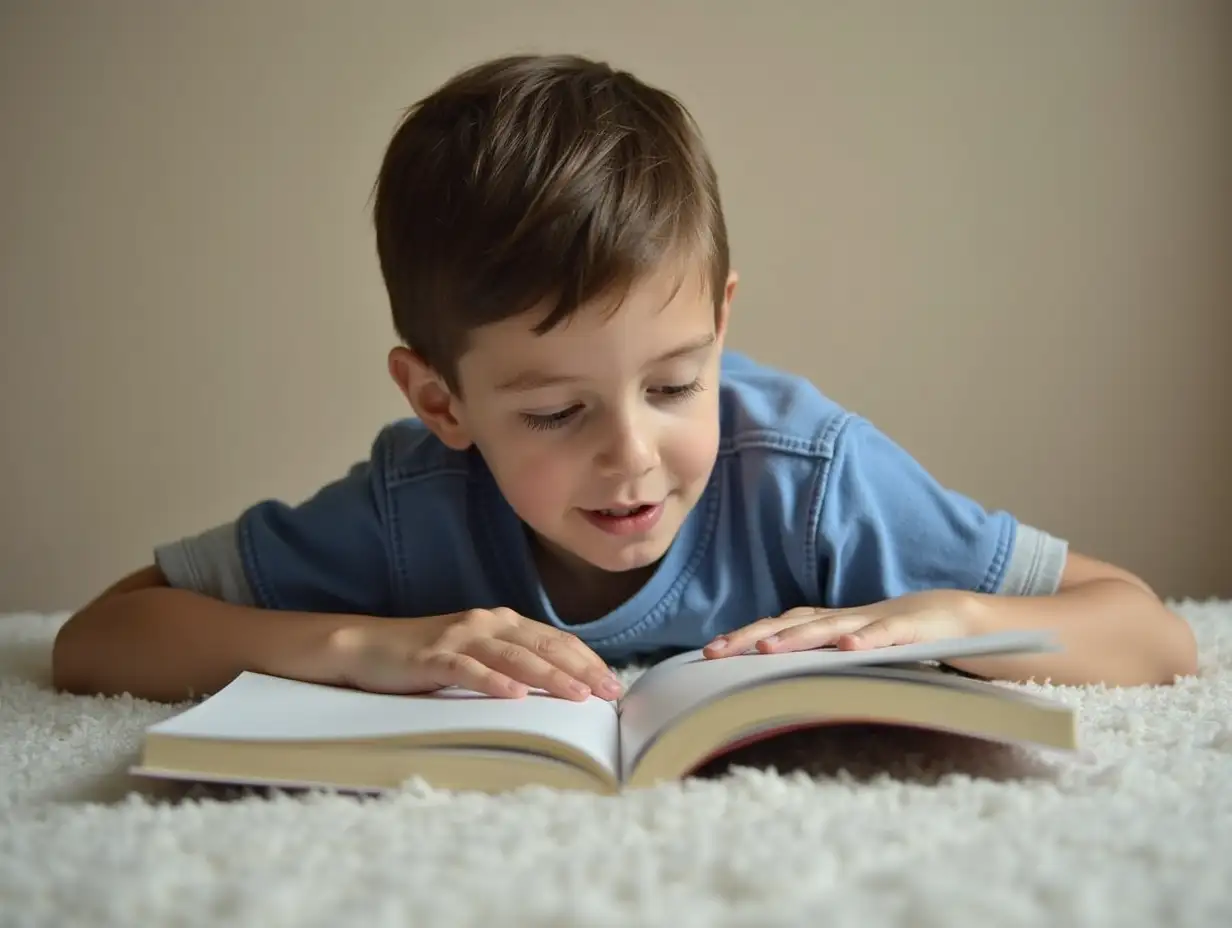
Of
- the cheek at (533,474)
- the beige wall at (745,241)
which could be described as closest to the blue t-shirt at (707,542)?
the cheek at (533,474)

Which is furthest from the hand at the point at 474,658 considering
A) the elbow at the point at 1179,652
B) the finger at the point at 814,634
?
the elbow at the point at 1179,652

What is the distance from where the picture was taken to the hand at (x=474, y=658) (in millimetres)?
687

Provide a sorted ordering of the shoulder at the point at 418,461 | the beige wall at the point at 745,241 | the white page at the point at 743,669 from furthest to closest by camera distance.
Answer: the beige wall at the point at 745,241 → the shoulder at the point at 418,461 → the white page at the point at 743,669

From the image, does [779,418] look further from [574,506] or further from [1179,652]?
[1179,652]

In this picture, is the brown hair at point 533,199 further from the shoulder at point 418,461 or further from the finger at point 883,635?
the finger at point 883,635

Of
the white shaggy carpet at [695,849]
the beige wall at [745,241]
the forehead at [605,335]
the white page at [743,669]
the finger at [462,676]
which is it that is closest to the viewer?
the white shaggy carpet at [695,849]

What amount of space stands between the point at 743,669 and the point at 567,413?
30cm

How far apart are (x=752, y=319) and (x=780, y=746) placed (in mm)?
1089

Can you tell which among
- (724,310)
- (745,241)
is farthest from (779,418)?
(745,241)

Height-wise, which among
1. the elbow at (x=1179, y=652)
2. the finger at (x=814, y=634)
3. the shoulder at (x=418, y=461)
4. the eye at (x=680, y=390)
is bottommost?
the elbow at (x=1179, y=652)

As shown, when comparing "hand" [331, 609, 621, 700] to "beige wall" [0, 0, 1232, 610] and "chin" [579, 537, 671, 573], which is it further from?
"beige wall" [0, 0, 1232, 610]

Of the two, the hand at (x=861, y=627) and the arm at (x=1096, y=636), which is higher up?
the hand at (x=861, y=627)

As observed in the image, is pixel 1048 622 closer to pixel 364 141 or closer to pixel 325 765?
pixel 325 765

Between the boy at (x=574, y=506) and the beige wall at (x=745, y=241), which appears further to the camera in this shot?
the beige wall at (x=745, y=241)
